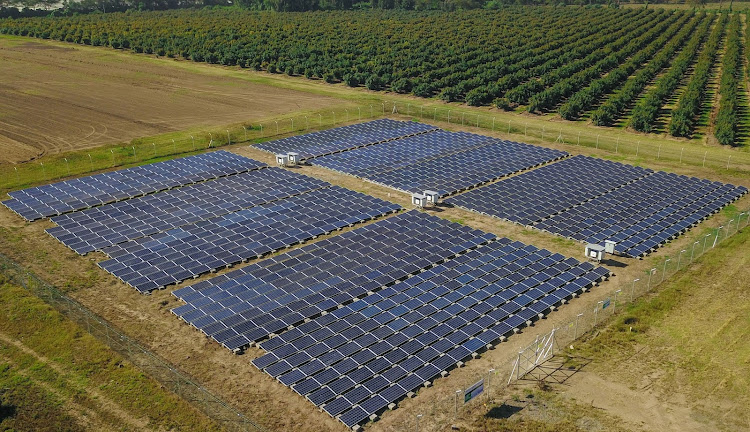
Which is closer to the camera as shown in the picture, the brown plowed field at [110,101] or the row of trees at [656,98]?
the brown plowed field at [110,101]

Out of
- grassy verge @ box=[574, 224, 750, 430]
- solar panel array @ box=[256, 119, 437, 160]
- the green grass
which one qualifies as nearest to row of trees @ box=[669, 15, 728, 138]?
solar panel array @ box=[256, 119, 437, 160]

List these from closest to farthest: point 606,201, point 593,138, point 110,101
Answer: point 606,201 → point 593,138 → point 110,101

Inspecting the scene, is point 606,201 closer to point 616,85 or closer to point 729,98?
point 729,98

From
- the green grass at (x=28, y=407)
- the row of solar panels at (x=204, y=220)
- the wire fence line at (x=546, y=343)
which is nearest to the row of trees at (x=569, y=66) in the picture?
the row of solar panels at (x=204, y=220)

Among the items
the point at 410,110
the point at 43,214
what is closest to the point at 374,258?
the point at 43,214

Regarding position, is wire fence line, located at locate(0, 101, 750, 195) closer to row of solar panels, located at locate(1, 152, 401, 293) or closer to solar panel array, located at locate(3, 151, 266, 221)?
solar panel array, located at locate(3, 151, 266, 221)

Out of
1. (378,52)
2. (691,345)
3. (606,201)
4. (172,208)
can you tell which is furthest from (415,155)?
(378,52)

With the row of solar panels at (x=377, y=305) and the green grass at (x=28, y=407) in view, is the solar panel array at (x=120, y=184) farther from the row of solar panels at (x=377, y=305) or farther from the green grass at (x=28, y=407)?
the green grass at (x=28, y=407)
